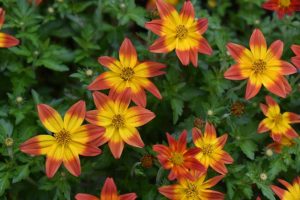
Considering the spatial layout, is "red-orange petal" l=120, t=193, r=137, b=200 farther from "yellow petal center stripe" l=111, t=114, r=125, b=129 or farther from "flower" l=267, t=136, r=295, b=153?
"flower" l=267, t=136, r=295, b=153

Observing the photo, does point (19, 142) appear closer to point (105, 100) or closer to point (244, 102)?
point (105, 100)

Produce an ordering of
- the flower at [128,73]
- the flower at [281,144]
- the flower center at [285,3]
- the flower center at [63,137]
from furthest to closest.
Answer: the flower center at [285,3], the flower at [281,144], the flower at [128,73], the flower center at [63,137]

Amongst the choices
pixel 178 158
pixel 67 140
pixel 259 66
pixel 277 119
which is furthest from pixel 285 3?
pixel 67 140

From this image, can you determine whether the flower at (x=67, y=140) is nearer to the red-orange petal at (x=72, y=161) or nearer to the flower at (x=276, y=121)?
the red-orange petal at (x=72, y=161)

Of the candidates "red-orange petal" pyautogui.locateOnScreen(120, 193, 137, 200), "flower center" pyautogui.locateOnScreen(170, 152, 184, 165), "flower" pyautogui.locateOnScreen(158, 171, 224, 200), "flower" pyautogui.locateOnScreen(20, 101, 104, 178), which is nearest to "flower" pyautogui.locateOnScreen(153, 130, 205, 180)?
"flower center" pyautogui.locateOnScreen(170, 152, 184, 165)

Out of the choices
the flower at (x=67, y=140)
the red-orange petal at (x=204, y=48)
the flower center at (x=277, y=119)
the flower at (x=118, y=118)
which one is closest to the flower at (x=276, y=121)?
the flower center at (x=277, y=119)

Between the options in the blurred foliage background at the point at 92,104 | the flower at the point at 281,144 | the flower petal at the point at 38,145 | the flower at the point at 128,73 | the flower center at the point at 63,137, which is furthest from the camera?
the flower at the point at 281,144
